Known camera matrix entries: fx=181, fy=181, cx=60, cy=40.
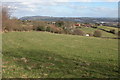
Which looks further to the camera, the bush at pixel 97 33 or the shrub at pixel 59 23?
the shrub at pixel 59 23

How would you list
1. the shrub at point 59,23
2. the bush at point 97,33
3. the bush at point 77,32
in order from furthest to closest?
the shrub at point 59,23
the bush at point 77,32
the bush at point 97,33

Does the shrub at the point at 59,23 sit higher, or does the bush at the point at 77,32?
the shrub at the point at 59,23

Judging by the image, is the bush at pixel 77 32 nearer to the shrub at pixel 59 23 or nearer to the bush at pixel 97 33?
the bush at pixel 97 33

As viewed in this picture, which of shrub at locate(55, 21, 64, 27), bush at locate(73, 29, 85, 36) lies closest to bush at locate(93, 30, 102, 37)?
bush at locate(73, 29, 85, 36)

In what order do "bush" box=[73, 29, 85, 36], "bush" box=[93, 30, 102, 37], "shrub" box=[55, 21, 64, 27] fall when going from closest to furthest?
"bush" box=[93, 30, 102, 37] → "bush" box=[73, 29, 85, 36] → "shrub" box=[55, 21, 64, 27]

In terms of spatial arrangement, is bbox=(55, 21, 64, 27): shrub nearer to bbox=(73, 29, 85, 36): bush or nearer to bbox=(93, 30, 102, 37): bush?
bbox=(73, 29, 85, 36): bush

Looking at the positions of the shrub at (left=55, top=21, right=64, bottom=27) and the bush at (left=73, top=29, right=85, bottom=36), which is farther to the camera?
the shrub at (left=55, top=21, right=64, bottom=27)

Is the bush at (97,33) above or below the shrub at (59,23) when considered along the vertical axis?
below

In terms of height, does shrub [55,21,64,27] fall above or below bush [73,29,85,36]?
above

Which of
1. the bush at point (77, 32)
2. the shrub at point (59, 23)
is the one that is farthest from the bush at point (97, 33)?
the shrub at point (59, 23)

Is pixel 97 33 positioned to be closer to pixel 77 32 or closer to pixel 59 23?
pixel 77 32

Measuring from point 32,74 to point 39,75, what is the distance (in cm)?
28

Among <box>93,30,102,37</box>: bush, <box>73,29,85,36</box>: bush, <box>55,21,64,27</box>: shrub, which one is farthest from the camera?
<box>55,21,64,27</box>: shrub

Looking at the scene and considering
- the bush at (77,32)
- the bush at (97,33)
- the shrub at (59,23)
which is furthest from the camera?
the shrub at (59,23)
